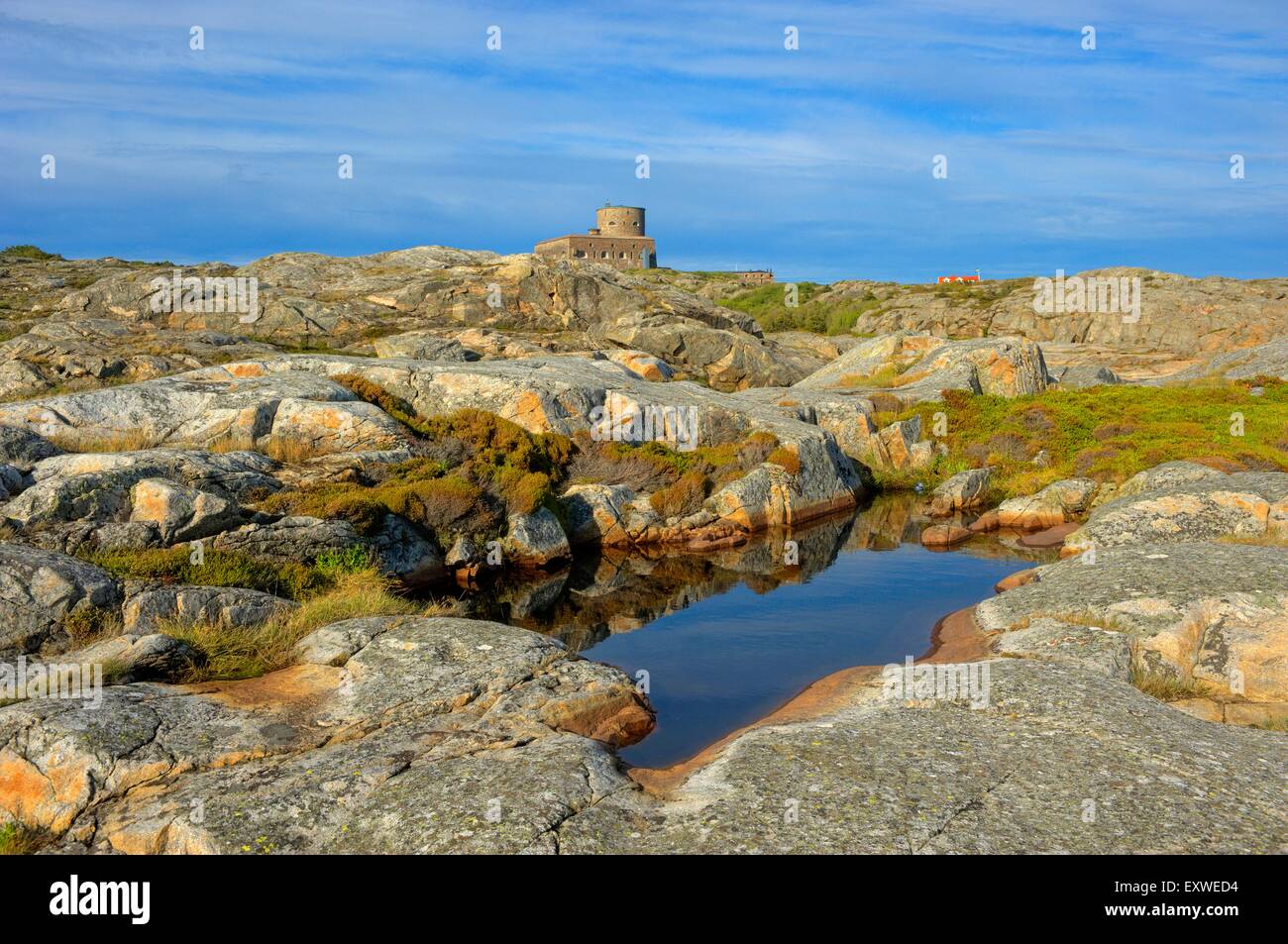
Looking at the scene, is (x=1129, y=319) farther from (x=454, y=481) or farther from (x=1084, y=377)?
(x=454, y=481)

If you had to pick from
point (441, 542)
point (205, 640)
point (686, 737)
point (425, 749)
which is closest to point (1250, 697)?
point (686, 737)

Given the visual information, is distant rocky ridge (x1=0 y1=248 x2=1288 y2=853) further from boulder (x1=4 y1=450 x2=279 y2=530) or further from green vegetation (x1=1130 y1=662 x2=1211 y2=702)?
green vegetation (x1=1130 y1=662 x2=1211 y2=702)

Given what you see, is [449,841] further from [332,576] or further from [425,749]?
[332,576]

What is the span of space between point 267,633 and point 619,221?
14145 centimetres

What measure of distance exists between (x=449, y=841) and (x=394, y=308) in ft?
183

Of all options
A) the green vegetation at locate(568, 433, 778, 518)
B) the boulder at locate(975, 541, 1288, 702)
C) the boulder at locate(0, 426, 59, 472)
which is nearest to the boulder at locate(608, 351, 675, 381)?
the green vegetation at locate(568, 433, 778, 518)

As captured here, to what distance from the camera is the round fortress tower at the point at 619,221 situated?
491 ft
